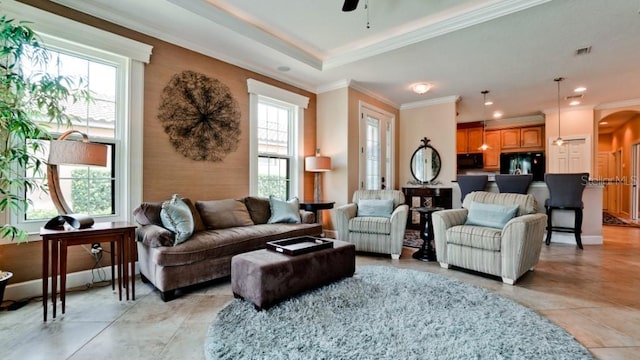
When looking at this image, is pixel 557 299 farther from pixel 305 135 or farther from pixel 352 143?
pixel 305 135

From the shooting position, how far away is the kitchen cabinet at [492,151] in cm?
808

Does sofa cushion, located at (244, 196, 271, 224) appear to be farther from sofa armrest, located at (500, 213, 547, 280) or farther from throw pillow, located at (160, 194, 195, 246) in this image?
sofa armrest, located at (500, 213, 547, 280)

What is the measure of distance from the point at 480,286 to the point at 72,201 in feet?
12.9

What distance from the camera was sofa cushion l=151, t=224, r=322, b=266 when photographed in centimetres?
250

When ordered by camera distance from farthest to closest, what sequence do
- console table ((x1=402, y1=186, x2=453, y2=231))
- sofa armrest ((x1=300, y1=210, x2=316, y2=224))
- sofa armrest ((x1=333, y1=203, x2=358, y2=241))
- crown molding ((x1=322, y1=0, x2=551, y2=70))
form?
1. console table ((x1=402, y1=186, x2=453, y2=231))
2. sofa armrest ((x1=333, y1=203, x2=358, y2=241))
3. sofa armrest ((x1=300, y1=210, x2=316, y2=224))
4. crown molding ((x1=322, y1=0, x2=551, y2=70))

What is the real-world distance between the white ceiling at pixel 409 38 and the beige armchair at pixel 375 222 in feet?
6.37

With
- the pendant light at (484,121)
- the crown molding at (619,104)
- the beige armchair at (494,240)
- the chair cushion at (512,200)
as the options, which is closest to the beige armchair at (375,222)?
the beige armchair at (494,240)

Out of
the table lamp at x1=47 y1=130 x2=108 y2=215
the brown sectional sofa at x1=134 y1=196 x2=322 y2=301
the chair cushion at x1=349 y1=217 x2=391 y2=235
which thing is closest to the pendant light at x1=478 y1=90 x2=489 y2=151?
the chair cushion at x1=349 y1=217 x2=391 y2=235

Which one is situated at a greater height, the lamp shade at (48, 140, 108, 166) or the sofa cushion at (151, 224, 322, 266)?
the lamp shade at (48, 140, 108, 166)

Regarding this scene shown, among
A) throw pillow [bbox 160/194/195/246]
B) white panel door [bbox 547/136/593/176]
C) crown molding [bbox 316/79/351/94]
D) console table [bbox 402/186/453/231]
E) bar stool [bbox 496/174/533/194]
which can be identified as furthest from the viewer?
white panel door [bbox 547/136/593/176]

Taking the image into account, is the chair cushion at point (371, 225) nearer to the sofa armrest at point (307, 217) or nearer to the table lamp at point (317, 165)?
the sofa armrest at point (307, 217)

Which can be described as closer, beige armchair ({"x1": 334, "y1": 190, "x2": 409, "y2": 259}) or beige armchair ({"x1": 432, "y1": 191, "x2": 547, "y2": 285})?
beige armchair ({"x1": 432, "y1": 191, "x2": 547, "y2": 285})

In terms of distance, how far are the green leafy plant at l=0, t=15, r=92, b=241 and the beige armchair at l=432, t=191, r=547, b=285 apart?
3.77 m

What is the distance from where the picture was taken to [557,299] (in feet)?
8.21
